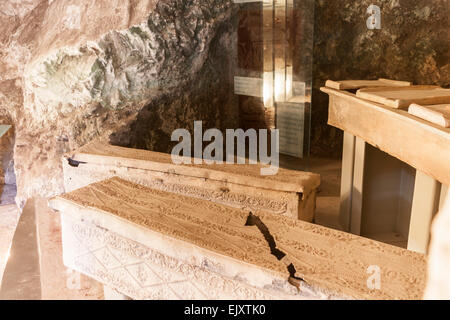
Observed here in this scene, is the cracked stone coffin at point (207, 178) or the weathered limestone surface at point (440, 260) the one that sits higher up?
the weathered limestone surface at point (440, 260)

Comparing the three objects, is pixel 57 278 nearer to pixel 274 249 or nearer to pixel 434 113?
pixel 274 249

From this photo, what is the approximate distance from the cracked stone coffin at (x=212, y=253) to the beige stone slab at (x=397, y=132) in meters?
0.83

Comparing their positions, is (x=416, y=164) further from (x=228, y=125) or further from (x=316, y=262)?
(x=228, y=125)

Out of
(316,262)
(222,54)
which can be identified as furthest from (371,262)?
(222,54)

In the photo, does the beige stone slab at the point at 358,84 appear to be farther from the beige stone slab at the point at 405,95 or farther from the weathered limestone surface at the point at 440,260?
the weathered limestone surface at the point at 440,260

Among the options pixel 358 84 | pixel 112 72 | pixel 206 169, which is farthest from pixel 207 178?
pixel 112 72

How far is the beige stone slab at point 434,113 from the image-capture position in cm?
262

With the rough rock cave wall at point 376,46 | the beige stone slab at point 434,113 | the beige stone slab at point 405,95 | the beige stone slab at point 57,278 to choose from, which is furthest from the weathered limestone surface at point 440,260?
the rough rock cave wall at point 376,46

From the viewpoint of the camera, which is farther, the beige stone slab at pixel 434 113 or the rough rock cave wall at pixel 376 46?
the rough rock cave wall at pixel 376 46

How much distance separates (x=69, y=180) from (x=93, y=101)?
1149 mm

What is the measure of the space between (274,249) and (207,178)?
1497mm

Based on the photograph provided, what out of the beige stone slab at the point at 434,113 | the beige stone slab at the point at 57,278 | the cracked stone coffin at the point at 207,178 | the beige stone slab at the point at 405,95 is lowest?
the beige stone slab at the point at 57,278

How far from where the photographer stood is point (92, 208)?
2.68m

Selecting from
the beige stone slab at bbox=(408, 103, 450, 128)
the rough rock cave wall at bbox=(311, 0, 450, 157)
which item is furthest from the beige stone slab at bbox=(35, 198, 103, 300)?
the rough rock cave wall at bbox=(311, 0, 450, 157)
